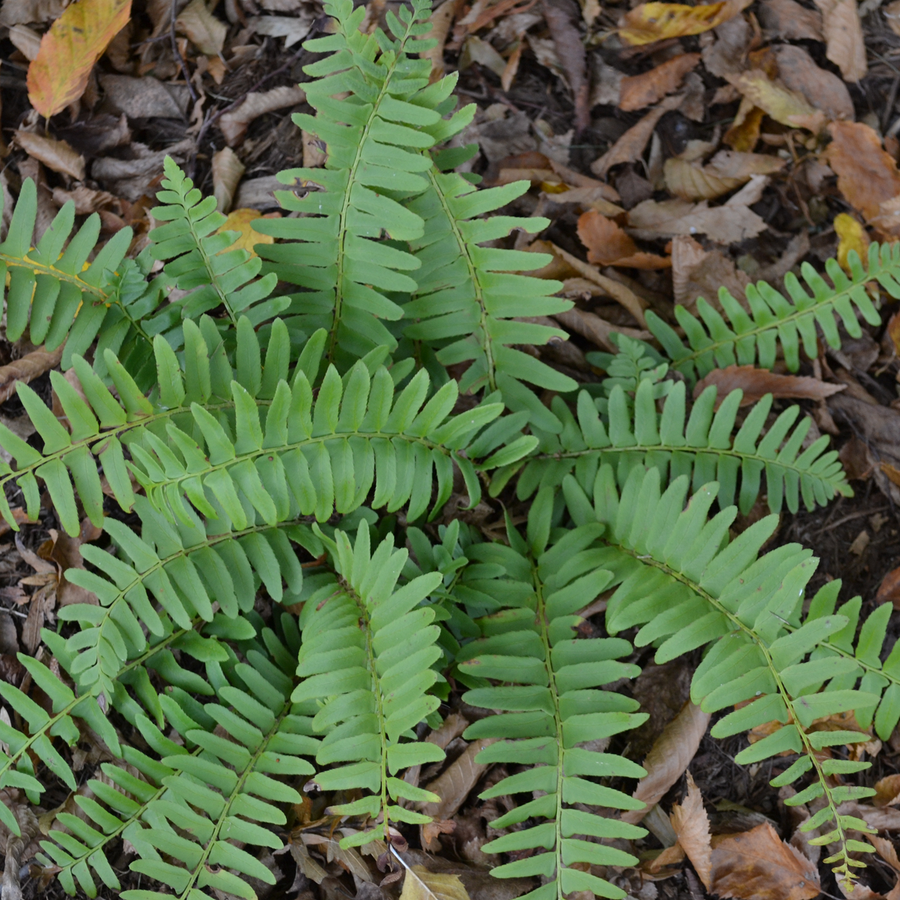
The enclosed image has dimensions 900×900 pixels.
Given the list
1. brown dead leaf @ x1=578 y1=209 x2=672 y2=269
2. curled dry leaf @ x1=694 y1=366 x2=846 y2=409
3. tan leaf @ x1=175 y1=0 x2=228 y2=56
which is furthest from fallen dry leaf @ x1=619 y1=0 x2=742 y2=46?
tan leaf @ x1=175 y1=0 x2=228 y2=56

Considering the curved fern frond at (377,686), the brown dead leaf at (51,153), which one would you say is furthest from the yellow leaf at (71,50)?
the curved fern frond at (377,686)

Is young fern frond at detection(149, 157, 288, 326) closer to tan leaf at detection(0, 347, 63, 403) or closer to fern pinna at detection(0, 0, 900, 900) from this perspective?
fern pinna at detection(0, 0, 900, 900)

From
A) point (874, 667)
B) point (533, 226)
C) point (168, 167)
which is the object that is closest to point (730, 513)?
point (874, 667)

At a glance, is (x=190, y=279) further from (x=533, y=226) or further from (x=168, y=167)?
(x=533, y=226)

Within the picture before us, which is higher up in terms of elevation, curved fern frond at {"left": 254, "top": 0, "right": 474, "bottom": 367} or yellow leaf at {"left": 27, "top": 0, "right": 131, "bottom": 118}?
yellow leaf at {"left": 27, "top": 0, "right": 131, "bottom": 118}

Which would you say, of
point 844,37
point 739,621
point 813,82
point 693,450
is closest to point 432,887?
point 739,621

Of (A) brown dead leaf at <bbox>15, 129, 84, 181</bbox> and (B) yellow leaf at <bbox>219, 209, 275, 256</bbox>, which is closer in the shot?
(B) yellow leaf at <bbox>219, 209, 275, 256</bbox>

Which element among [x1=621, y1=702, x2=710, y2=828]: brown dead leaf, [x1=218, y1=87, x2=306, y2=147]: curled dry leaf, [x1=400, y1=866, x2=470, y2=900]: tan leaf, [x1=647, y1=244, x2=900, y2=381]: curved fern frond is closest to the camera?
[x1=400, y1=866, x2=470, y2=900]: tan leaf

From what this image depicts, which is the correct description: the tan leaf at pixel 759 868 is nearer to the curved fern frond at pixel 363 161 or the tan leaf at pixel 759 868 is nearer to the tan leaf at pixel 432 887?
the tan leaf at pixel 432 887
